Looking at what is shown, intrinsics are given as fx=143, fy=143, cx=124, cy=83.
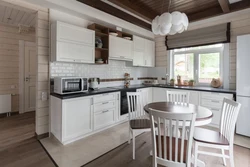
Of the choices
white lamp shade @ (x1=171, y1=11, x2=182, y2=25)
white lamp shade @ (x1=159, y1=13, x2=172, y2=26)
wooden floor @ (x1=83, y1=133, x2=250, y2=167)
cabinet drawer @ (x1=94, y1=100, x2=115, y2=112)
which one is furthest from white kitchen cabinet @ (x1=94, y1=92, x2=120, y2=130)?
white lamp shade @ (x1=171, y1=11, x2=182, y2=25)

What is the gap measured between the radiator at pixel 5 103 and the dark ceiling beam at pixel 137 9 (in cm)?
392

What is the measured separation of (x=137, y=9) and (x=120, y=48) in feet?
3.26

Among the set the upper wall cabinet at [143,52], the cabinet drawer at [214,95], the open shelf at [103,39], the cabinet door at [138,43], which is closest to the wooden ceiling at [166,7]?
the open shelf at [103,39]

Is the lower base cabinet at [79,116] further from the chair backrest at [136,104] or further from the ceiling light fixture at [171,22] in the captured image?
the ceiling light fixture at [171,22]

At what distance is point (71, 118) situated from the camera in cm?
251

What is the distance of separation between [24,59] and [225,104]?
5.20 meters

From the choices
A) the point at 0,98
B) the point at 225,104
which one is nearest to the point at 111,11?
the point at 225,104

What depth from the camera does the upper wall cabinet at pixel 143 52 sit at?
4219 mm

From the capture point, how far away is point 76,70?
3.19m

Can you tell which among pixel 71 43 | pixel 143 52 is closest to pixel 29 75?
pixel 71 43

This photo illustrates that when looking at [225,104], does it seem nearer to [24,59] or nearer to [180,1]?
[180,1]

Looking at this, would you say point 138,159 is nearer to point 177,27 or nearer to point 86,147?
point 86,147

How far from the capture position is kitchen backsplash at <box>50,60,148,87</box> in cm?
294

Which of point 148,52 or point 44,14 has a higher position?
point 44,14
